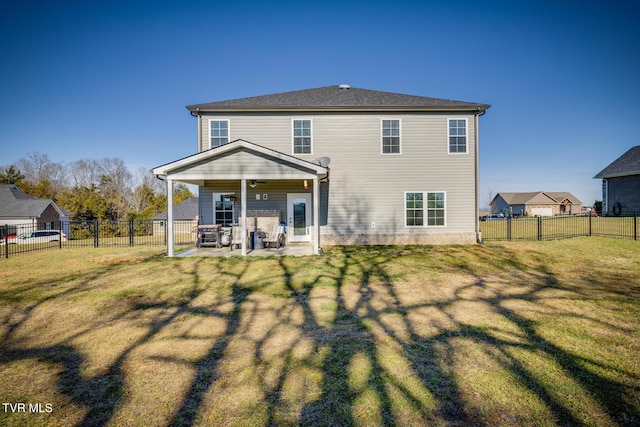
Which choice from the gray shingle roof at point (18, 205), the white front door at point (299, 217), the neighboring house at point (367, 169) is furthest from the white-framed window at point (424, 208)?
the gray shingle roof at point (18, 205)

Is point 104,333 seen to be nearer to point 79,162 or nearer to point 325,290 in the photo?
point 325,290

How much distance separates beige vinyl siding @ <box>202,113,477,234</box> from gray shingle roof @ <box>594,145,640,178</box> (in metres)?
23.0

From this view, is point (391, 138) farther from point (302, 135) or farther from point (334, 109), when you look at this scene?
point (302, 135)

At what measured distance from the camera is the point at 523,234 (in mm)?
16188

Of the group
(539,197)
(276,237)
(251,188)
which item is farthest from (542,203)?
(276,237)

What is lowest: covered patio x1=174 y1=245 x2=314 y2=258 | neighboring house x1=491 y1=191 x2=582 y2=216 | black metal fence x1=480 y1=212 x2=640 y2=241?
covered patio x1=174 y1=245 x2=314 y2=258

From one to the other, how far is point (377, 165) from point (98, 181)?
168ft

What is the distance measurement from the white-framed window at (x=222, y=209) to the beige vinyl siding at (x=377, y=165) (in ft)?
9.68

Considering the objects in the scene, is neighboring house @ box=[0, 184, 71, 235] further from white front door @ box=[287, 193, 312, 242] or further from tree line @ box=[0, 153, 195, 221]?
white front door @ box=[287, 193, 312, 242]

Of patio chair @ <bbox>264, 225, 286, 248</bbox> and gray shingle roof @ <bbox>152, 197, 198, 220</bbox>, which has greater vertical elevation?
gray shingle roof @ <bbox>152, 197, 198, 220</bbox>

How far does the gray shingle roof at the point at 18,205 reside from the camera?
29.1m

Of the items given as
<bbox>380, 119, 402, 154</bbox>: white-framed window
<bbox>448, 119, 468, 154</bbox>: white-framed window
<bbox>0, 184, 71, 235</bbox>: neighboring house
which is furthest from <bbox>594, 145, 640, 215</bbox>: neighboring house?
<bbox>0, 184, 71, 235</bbox>: neighboring house

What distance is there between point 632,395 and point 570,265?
24.5 feet

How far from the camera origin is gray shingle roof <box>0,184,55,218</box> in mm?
29094
